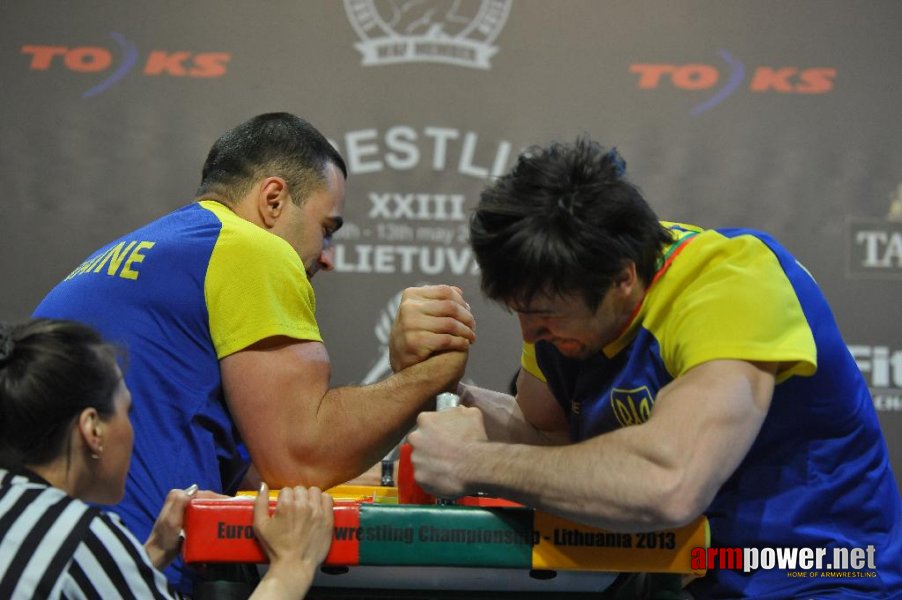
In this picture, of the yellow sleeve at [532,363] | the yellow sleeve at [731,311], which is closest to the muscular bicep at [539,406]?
the yellow sleeve at [532,363]

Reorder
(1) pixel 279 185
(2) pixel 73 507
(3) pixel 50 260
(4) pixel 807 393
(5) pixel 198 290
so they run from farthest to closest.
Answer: (3) pixel 50 260 < (1) pixel 279 185 < (5) pixel 198 290 < (4) pixel 807 393 < (2) pixel 73 507

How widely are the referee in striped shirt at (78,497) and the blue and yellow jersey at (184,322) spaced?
0.26 metres

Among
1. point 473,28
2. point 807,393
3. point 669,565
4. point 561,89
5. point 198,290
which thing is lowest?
point 669,565

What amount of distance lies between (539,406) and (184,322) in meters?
0.66

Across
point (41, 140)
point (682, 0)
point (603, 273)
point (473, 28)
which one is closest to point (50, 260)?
point (41, 140)

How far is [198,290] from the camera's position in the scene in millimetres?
1793

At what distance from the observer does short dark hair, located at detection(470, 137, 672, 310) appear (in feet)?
4.65

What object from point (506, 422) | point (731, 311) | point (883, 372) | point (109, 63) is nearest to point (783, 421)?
point (731, 311)

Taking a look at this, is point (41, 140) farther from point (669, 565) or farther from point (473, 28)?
point (669, 565)

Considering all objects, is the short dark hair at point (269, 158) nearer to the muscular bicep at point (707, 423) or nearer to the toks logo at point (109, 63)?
the muscular bicep at point (707, 423)

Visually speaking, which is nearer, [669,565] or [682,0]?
[669,565]

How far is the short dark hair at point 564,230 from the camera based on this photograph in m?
1.42

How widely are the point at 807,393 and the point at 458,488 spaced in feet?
1.67

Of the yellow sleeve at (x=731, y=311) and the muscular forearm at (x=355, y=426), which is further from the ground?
the yellow sleeve at (x=731, y=311)
